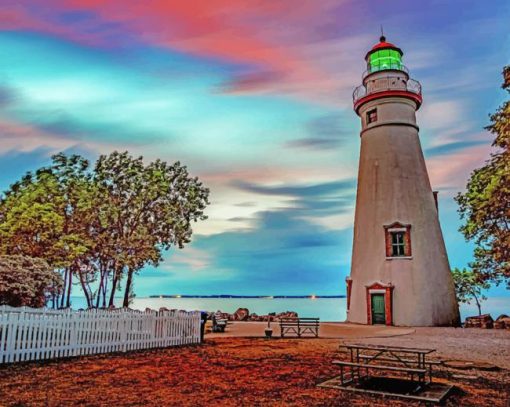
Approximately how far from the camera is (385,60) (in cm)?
2559

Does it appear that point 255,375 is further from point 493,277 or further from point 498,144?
point 493,277

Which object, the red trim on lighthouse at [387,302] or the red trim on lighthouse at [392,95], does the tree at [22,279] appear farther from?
the red trim on lighthouse at [392,95]

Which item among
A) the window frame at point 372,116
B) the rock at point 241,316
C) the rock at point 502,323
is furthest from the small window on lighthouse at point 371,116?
the rock at point 241,316

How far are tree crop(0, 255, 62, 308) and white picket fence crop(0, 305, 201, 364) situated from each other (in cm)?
403

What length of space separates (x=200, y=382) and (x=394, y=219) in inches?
713

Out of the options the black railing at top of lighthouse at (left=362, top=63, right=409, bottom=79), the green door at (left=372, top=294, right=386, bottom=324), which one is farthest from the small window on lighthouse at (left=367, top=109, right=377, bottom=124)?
the green door at (left=372, top=294, right=386, bottom=324)

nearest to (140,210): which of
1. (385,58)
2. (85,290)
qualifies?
(85,290)

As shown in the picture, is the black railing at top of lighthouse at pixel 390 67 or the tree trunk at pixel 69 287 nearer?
the tree trunk at pixel 69 287

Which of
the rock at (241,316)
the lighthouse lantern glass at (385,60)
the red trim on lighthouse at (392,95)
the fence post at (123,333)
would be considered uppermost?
the lighthouse lantern glass at (385,60)

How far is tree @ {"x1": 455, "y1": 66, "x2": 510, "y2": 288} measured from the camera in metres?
11.4

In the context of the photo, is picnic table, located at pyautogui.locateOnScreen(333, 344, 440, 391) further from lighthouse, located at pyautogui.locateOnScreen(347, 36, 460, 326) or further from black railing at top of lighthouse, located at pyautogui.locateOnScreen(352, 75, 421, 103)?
black railing at top of lighthouse, located at pyautogui.locateOnScreen(352, 75, 421, 103)

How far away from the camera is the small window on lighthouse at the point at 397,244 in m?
23.0

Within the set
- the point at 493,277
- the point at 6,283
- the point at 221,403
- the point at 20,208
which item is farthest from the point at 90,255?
the point at 493,277

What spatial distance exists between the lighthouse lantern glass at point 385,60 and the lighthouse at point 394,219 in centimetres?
6
